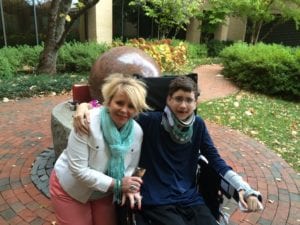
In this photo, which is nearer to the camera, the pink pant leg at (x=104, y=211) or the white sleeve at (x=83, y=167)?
the white sleeve at (x=83, y=167)

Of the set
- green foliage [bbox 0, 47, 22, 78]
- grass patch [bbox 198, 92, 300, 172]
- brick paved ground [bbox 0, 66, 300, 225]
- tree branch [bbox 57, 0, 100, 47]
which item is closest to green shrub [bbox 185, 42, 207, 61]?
grass patch [bbox 198, 92, 300, 172]

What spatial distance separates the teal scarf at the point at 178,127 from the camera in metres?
2.38

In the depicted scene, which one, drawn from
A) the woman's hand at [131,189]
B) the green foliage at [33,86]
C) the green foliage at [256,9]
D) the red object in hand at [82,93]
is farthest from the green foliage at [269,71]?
the woman's hand at [131,189]

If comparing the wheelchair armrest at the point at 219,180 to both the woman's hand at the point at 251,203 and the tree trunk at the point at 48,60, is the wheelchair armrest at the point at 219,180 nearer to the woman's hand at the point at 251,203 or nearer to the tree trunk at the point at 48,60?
A: the woman's hand at the point at 251,203

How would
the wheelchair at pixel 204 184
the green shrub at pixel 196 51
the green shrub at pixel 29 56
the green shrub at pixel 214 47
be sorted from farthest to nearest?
the green shrub at pixel 214 47 < the green shrub at pixel 196 51 < the green shrub at pixel 29 56 < the wheelchair at pixel 204 184

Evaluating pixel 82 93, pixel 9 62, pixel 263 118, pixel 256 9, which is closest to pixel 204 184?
pixel 82 93

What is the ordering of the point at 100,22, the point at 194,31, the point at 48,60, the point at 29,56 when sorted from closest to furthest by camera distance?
the point at 48,60, the point at 29,56, the point at 100,22, the point at 194,31

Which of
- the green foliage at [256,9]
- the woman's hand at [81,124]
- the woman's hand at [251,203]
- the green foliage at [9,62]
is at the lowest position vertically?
the green foliage at [9,62]

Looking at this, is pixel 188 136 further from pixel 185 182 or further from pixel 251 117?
pixel 251 117

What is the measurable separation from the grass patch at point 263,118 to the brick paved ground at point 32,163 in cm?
29

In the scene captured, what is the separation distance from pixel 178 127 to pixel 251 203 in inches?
28.3

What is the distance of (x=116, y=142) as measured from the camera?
2127 millimetres

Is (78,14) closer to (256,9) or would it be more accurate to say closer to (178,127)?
(178,127)

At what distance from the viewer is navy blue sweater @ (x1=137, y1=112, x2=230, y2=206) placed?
7.95 ft
